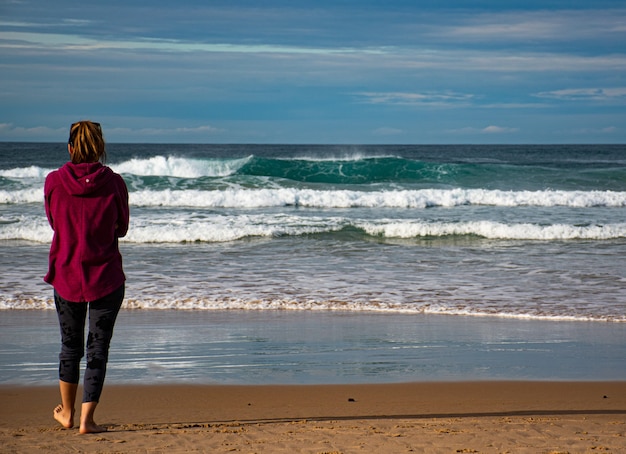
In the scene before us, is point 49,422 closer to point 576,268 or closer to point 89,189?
point 89,189

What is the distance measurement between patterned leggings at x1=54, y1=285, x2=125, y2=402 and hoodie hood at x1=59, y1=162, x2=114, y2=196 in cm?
53

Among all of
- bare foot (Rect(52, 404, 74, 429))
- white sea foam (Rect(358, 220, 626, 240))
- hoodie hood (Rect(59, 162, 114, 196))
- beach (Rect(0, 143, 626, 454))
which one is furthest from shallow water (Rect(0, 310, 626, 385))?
white sea foam (Rect(358, 220, 626, 240))

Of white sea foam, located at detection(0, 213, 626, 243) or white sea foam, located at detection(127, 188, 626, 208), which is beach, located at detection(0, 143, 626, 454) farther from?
white sea foam, located at detection(127, 188, 626, 208)

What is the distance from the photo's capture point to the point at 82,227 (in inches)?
148

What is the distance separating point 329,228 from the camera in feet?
52.9

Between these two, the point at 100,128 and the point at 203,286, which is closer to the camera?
the point at 100,128

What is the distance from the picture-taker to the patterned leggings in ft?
12.7

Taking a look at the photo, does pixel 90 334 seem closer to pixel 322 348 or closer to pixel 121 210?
pixel 121 210

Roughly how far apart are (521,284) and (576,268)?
180 cm

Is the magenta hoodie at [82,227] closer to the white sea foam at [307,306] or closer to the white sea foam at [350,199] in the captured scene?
the white sea foam at [307,306]

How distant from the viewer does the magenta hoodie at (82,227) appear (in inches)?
148

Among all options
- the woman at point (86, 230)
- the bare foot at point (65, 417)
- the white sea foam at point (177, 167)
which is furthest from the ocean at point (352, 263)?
the white sea foam at point (177, 167)

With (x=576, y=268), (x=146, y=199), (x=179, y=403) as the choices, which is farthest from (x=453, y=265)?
(x=146, y=199)

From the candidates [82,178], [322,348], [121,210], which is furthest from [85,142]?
[322,348]
